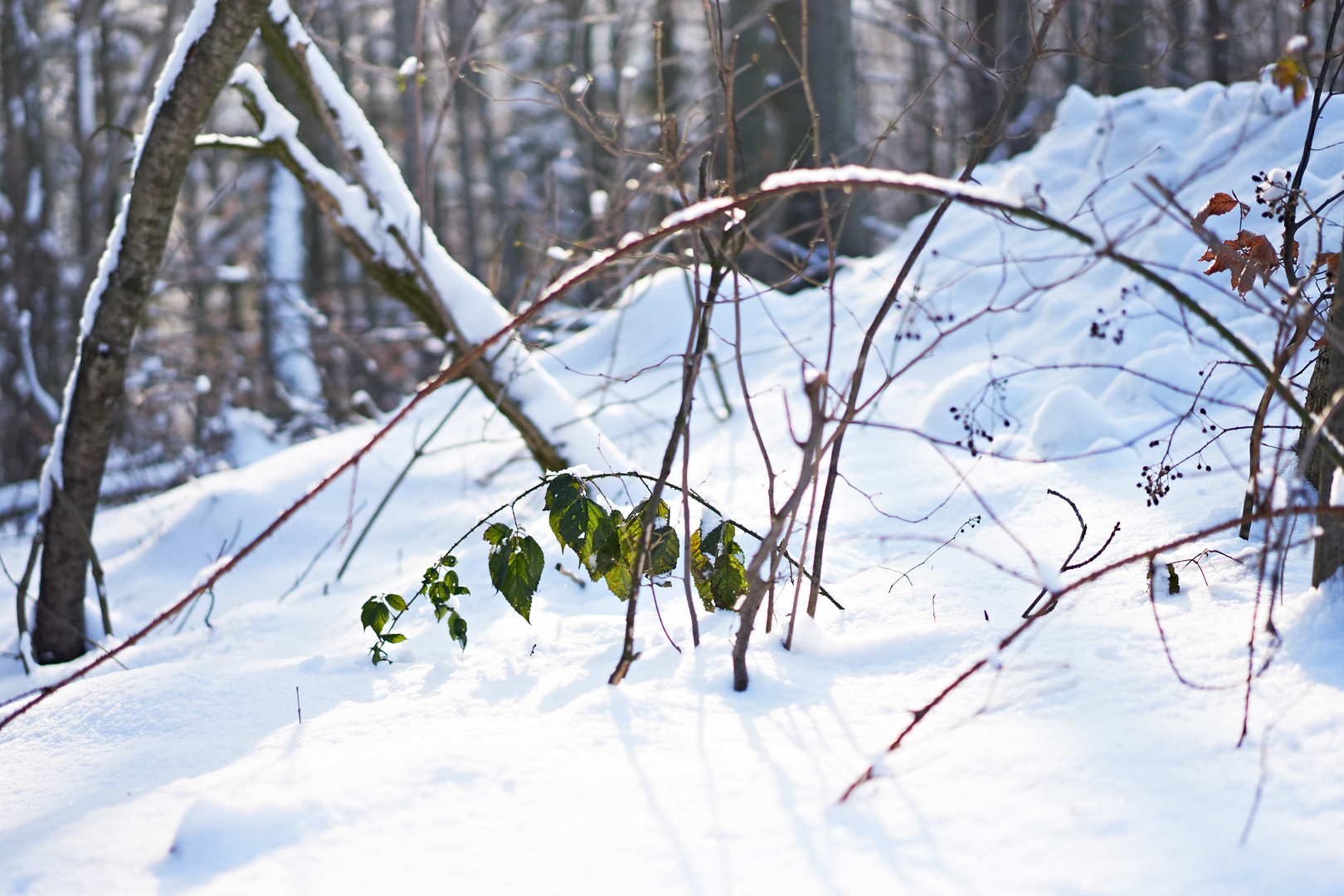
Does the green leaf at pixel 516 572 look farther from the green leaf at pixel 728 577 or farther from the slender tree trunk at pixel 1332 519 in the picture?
the slender tree trunk at pixel 1332 519

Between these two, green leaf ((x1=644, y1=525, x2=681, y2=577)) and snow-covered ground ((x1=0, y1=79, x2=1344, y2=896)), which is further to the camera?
green leaf ((x1=644, y1=525, x2=681, y2=577))

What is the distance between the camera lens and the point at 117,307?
8.00 feet

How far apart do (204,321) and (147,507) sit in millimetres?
2561

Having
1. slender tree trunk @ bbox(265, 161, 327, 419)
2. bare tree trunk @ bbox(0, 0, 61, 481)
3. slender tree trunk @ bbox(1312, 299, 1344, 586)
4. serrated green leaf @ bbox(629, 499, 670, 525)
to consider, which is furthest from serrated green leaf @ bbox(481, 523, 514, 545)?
bare tree trunk @ bbox(0, 0, 61, 481)

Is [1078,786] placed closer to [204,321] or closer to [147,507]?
[147,507]

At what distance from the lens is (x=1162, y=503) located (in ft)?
5.92

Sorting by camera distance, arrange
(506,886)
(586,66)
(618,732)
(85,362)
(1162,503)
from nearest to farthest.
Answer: (506,886), (618,732), (1162,503), (85,362), (586,66)

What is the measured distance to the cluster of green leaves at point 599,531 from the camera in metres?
1.45

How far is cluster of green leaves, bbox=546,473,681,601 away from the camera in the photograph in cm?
145

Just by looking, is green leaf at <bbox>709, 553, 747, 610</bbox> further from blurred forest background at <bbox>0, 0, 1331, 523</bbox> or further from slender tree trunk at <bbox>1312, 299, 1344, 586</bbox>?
slender tree trunk at <bbox>1312, 299, 1344, 586</bbox>

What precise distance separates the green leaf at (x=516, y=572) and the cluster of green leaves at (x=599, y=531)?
7cm

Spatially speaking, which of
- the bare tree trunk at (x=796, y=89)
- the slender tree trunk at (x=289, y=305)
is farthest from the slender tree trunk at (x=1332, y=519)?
the slender tree trunk at (x=289, y=305)

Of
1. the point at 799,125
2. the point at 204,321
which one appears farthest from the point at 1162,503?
Answer: the point at 204,321

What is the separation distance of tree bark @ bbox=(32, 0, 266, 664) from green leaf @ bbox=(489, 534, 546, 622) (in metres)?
1.53
